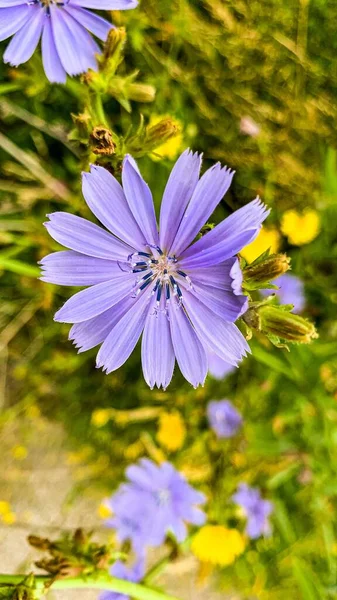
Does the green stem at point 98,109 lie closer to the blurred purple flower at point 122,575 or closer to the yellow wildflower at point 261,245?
the yellow wildflower at point 261,245

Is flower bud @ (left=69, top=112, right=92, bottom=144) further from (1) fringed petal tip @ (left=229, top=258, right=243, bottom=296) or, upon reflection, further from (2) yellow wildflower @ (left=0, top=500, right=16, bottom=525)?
(2) yellow wildflower @ (left=0, top=500, right=16, bottom=525)

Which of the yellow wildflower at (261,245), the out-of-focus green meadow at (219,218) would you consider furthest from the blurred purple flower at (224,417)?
the yellow wildflower at (261,245)

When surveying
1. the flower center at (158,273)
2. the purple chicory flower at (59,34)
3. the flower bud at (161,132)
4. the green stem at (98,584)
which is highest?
the purple chicory flower at (59,34)

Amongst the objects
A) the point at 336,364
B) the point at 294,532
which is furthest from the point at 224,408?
the point at 294,532

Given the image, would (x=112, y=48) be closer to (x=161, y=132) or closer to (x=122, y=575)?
(x=161, y=132)

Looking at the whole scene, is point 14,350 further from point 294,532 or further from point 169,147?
point 294,532

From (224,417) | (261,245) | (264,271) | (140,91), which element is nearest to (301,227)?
(261,245)
